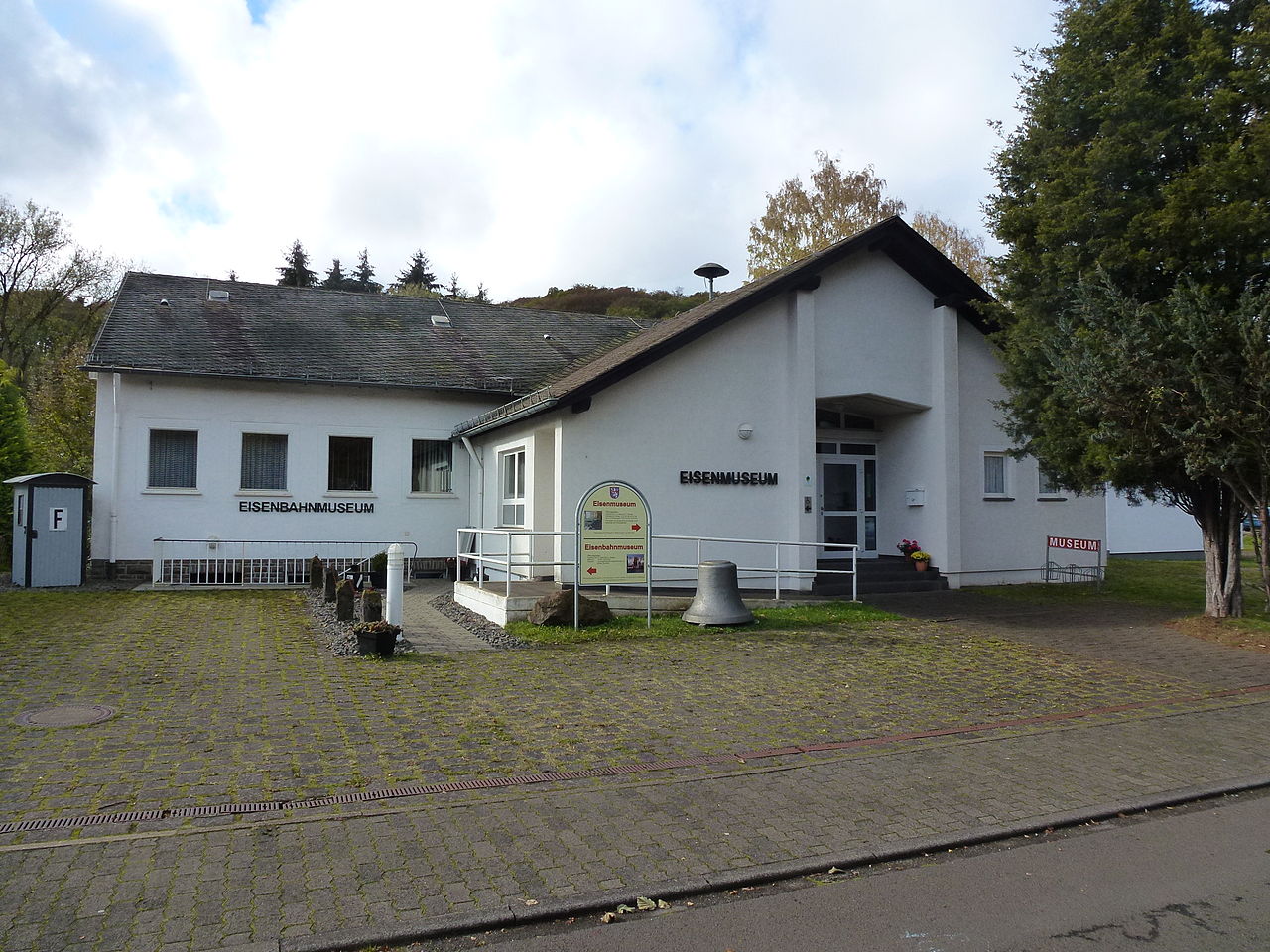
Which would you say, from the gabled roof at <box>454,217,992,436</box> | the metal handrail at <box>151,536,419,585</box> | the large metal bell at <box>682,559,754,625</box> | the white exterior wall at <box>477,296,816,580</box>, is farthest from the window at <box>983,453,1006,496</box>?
the metal handrail at <box>151,536,419,585</box>

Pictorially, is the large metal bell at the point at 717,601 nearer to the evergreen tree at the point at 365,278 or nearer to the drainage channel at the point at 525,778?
the drainage channel at the point at 525,778

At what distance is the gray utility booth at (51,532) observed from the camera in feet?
52.0

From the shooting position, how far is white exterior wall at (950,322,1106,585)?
1788 cm

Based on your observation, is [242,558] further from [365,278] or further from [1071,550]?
[365,278]

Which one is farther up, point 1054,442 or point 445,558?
point 1054,442

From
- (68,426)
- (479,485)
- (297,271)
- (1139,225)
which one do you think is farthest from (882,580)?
(297,271)

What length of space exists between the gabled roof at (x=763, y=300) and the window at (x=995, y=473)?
2.63m

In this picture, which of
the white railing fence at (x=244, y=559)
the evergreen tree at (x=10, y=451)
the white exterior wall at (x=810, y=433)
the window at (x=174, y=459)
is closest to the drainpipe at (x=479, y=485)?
the white exterior wall at (x=810, y=433)

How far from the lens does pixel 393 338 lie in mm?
21562

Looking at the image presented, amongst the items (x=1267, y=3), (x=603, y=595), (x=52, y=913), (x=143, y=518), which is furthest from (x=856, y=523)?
(x=52, y=913)

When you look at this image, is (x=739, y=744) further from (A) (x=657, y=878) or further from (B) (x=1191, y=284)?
(B) (x=1191, y=284)

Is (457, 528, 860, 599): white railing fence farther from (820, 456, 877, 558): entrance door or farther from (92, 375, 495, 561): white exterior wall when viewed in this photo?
→ (92, 375, 495, 561): white exterior wall

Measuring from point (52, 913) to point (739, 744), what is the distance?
4.37m

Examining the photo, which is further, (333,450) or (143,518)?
(333,450)
